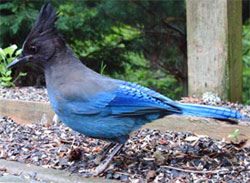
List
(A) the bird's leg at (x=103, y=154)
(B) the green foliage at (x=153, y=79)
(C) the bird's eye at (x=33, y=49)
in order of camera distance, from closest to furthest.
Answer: (C) the bird's eye at (x=33, y=49), (A) the bird's leg at (x=103, y=154), (B) the green foliage at (x=153, y=79)

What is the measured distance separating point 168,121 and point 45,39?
1.22 meters

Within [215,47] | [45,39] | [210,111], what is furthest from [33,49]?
[215,47]

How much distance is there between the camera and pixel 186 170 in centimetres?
274

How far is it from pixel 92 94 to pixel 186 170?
76cm

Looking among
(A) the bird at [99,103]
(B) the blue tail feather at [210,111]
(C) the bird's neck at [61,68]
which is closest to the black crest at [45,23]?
(A) the bird at [99,103]

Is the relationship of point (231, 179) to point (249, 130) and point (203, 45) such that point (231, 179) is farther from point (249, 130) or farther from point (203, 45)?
point (203, 45)

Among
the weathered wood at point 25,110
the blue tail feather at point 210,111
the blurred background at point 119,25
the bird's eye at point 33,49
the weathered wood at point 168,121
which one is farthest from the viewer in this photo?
the blurred background at point 119,25

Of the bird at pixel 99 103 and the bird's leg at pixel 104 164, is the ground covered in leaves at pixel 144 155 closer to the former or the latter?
the bird's leg at pixel 104 164

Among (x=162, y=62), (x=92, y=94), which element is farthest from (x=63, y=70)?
(x=162, y=62)

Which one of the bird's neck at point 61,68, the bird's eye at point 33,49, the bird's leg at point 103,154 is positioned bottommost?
the bird's leg at point 103,154

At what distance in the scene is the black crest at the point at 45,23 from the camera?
2.83 metres

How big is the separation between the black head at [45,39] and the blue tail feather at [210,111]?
893 mm

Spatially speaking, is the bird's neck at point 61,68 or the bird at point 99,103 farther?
the bird's neck at point 61,68

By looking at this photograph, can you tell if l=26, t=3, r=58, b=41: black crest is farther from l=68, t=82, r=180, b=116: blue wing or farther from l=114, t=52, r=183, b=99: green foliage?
l=114, t=52, r=183, b=99: green foliage
